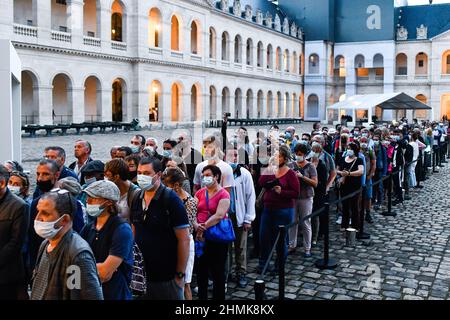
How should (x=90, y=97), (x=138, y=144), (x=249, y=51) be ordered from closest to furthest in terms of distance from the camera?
1. (x=138, y=144)
2. (x=90, y=97)
3. (x=249, y=51)

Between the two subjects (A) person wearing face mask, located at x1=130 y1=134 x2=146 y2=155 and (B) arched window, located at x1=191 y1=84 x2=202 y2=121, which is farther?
(B) arched window, located at x1=191 y1=84 x2=202 y2=121

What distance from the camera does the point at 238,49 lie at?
53.6 meters

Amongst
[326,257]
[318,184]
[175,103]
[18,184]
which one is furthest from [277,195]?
[175,103]

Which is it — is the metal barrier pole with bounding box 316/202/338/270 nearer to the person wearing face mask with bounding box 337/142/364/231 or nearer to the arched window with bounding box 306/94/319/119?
the person wearing face mask with bounding box 337/142/364/231

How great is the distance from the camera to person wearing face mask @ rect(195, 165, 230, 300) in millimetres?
6094

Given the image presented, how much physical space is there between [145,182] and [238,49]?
5036 centimetres

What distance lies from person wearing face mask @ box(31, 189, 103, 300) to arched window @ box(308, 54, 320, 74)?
66698 millimetres

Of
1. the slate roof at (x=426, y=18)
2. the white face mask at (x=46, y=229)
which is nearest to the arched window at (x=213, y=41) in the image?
the slate roof at (x=426, y=18)

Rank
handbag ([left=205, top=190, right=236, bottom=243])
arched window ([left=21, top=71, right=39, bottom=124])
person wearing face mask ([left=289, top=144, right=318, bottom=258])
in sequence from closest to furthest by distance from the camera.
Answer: handbag ([left=205, top=190, right=236, bottom=243]) < person wearing face mask ([left=289, top=144, right=318, bottom=258]) < arched window ([left=21, top=71, right=39, bottom=124])

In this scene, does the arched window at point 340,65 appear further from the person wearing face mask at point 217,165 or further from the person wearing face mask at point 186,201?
the person wearing face mask at point 186,201

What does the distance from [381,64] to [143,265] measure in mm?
67224

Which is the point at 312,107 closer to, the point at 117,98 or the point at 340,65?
the point at 340,65

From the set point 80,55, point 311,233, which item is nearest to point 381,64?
point 80,55

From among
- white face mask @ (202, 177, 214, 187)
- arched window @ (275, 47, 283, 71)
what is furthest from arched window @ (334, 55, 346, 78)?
white face mask @ (202, 177, 214, 187)
